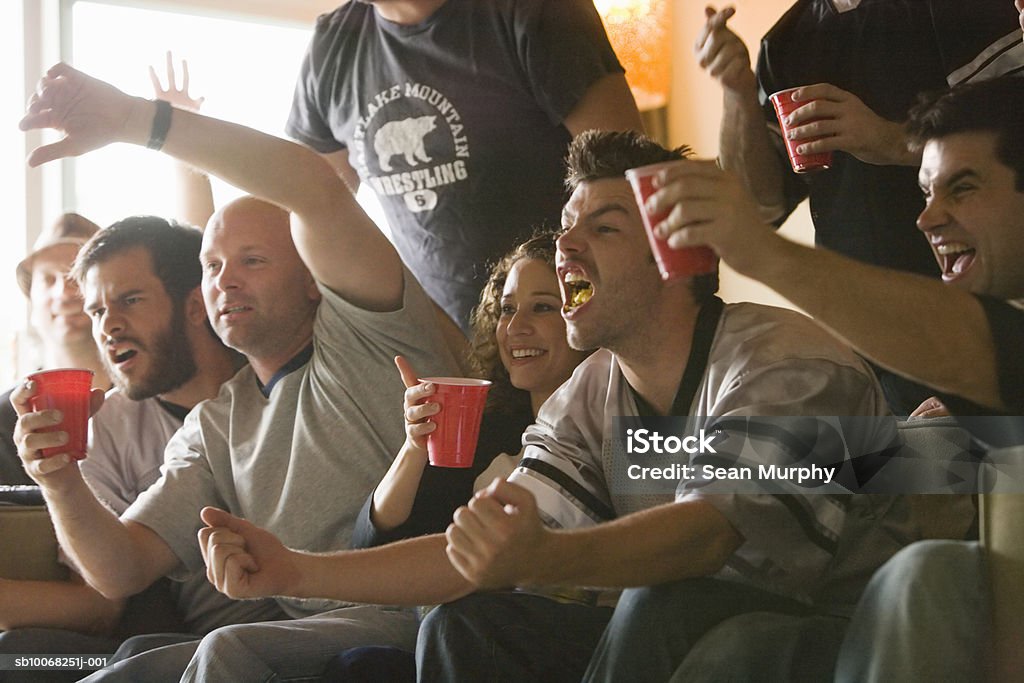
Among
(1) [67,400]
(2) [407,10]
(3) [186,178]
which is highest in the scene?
(2) [407,10]

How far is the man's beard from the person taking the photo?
175 cm

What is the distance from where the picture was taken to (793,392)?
133 cm

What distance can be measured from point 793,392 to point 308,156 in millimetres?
801

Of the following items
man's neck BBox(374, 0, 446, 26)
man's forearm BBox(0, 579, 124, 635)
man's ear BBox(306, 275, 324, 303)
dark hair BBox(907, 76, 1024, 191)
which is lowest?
man's forearm BBox(0, 579, 124, 635)

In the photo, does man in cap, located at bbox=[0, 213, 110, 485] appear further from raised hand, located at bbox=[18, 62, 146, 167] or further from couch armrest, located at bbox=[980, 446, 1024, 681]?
couch armrest, located at bbox=[980, 446, 1024, 681]

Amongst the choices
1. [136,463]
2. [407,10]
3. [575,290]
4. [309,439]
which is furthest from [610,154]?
[136,463]

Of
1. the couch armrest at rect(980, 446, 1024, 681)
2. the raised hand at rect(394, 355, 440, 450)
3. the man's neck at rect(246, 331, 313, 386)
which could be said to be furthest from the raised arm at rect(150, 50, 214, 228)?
the couch armrest at rect(980, 446, 1024, 681)

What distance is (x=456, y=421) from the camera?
1.50 m

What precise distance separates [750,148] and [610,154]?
186mm

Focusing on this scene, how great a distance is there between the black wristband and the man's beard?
257mm

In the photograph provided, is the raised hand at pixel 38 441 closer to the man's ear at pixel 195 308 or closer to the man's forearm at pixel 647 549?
the man's ear at pixel 195 308

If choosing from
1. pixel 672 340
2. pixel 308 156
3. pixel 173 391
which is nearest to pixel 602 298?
pixel 672 340

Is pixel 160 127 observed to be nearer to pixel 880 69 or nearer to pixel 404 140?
pixel 404 140

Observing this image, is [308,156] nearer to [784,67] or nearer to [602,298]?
[602,298]
